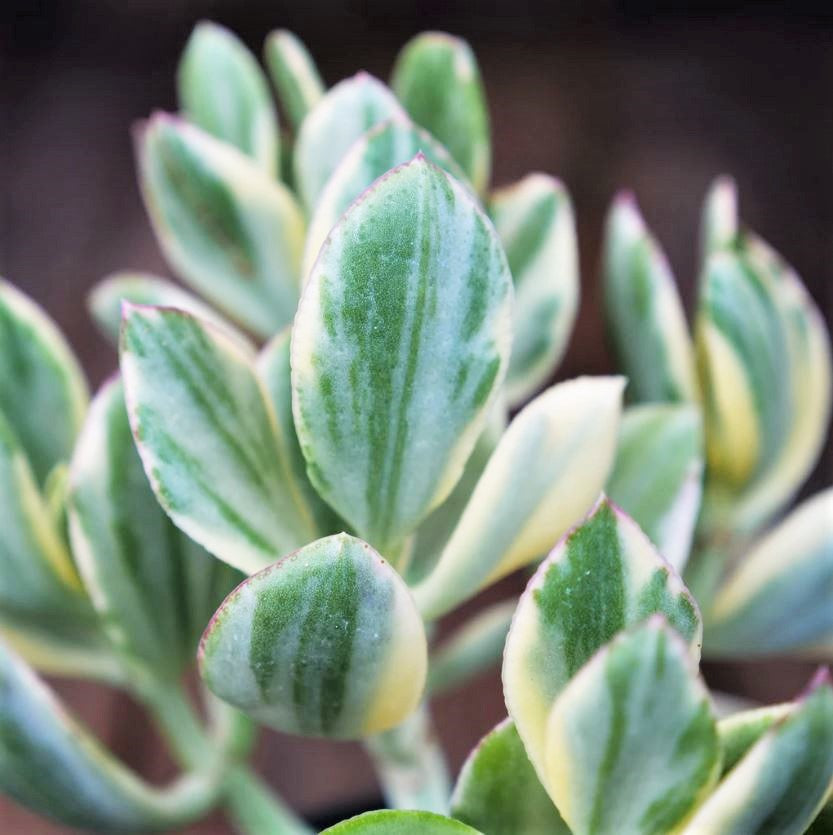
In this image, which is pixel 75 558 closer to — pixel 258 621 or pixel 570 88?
pixel 258 621

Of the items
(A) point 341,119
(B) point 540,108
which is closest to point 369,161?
(A) point 341,119

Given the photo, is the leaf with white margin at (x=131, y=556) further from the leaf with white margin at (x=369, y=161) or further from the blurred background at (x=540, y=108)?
the blurred background at (x=540, y=108)

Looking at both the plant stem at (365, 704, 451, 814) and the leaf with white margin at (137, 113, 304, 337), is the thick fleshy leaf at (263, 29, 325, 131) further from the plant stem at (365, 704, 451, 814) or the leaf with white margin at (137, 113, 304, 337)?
the plant stem at (365, 704, 451, 814)

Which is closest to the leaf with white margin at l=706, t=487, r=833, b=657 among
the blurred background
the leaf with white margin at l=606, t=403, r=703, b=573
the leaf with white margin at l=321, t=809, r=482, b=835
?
the leaf with white margin at l=606, t=403, r=703, b=573

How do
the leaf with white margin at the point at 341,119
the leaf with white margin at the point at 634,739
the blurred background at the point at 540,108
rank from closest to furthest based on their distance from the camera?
the leaf with white margin at the point at 634,739 → the leaf with white margin at the point at 341,119 → the blurred background at the point at 540,108

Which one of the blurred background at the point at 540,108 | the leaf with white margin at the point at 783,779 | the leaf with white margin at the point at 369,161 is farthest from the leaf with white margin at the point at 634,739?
the blurred background at the point at 540,108

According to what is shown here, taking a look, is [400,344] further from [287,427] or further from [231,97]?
[231,97]

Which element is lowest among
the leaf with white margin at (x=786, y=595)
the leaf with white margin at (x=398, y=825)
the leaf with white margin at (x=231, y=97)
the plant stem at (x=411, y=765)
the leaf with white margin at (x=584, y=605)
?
the plant stem at (x=411, y=765)
